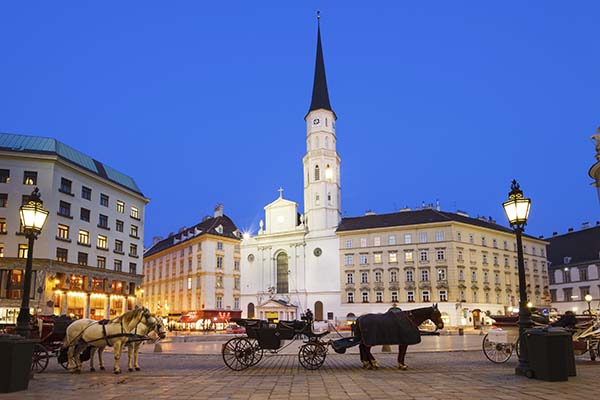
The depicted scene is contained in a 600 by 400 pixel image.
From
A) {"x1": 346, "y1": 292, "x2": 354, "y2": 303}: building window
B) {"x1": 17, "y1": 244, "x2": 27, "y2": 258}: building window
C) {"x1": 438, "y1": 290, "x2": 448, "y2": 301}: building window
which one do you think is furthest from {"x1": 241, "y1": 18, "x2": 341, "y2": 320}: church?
{"x1": 17, "y1": 244, "x2": 27, "y2": 258}: building window

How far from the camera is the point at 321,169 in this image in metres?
76.4

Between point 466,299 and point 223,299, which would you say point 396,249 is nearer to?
point 466,299

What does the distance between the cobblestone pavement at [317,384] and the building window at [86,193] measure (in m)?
34.6

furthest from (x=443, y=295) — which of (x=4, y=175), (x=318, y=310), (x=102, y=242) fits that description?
(x=4, y=175)

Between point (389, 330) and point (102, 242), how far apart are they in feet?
134

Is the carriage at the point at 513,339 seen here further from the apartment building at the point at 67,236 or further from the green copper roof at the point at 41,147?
the green copper roof at the point at 41,147

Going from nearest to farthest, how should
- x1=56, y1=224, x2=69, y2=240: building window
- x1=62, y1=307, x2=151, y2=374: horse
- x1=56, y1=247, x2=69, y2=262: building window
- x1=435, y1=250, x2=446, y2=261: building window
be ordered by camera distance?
x1=62, y1=307, x2=151, y2=374: horse
x1=56, y1=247, x2=69, y2=262: building window
x1=56, y1=224, x2=69, y2=240: building window
x1=435, y1=250, x2=446, y2=261: building window

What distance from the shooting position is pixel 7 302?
39.4 metres

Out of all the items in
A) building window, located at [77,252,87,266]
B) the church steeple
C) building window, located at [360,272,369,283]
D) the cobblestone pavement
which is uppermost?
the church steeple

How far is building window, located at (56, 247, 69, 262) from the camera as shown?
43.1 metres

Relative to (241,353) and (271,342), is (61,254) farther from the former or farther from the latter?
(271,342)

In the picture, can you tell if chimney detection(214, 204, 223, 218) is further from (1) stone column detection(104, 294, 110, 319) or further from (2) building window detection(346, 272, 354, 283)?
(1) stone column detection(104, 294, 110, 319)

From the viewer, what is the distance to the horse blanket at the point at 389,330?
1473cm

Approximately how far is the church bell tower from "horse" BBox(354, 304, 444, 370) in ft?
193
